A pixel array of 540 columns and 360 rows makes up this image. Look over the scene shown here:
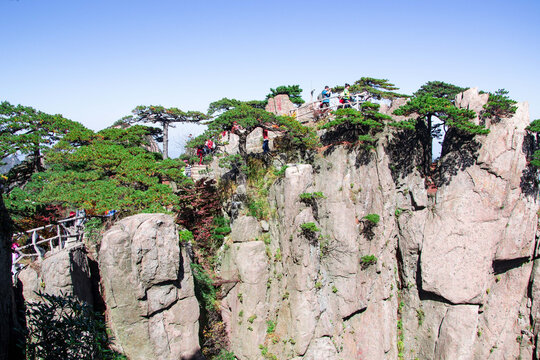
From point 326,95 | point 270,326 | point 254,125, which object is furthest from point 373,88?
point 270,326

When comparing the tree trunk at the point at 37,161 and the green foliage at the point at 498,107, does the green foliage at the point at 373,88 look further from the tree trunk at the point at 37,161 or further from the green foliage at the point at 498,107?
the tree trunk at the point at 37,161

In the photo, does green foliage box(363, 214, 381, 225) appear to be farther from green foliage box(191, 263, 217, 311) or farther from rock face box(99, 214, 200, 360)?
rock face box(99, 214, 200, 360)

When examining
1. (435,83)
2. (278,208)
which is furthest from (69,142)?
(435,83)

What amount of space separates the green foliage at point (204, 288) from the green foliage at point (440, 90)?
2486 cm

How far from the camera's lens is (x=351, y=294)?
1739cm

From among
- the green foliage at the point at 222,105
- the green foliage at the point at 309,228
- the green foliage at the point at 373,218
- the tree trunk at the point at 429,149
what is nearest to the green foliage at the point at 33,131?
the green foliage at the point at 222,105

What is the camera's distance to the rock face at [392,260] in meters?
16.6

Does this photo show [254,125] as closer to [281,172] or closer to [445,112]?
[281,172]

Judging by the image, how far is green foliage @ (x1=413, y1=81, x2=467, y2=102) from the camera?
28672 millimetres

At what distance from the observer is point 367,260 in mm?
17375

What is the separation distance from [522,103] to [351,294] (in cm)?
1377

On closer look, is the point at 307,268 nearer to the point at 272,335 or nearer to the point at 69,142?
the point at 272,335

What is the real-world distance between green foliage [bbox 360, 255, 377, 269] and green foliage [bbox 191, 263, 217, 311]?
27.4 ft

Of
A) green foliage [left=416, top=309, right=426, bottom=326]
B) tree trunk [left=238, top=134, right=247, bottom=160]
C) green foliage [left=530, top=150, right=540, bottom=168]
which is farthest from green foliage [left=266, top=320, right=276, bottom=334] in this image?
green foliage [left=530, top=150, right=540, bottom=168]
